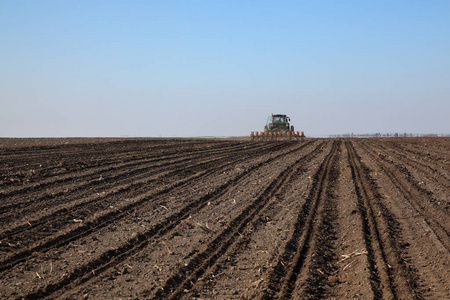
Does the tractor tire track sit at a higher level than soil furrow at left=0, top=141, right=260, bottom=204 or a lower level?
lower

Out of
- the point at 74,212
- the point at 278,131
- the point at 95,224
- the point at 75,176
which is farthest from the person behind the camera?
the point at 278,131

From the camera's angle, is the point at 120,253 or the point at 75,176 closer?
the point at 120,253

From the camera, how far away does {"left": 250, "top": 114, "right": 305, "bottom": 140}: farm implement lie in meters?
40.6

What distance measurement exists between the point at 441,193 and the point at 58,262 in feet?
28.6

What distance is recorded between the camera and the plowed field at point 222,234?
531cm

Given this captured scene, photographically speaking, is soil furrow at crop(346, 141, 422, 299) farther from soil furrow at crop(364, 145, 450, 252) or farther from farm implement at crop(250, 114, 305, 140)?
farm implement at crop(250, 114, 305, 140)

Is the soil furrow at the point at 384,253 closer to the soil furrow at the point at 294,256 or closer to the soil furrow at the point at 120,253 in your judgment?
the soil furrow at the point at 294,256

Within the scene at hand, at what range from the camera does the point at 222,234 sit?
7.46 metres

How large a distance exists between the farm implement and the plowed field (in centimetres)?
2636

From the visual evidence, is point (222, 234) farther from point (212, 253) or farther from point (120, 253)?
point (120, 253)

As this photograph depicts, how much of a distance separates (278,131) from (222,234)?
37059 mm

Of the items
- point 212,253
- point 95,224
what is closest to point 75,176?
point 95,224

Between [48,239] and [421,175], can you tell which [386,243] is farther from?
[421,175]

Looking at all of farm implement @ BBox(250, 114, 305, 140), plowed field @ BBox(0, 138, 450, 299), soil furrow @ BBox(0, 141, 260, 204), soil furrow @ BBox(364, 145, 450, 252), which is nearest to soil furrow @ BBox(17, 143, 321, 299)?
plowed field @ BBox(0, 138, 450, 299)
